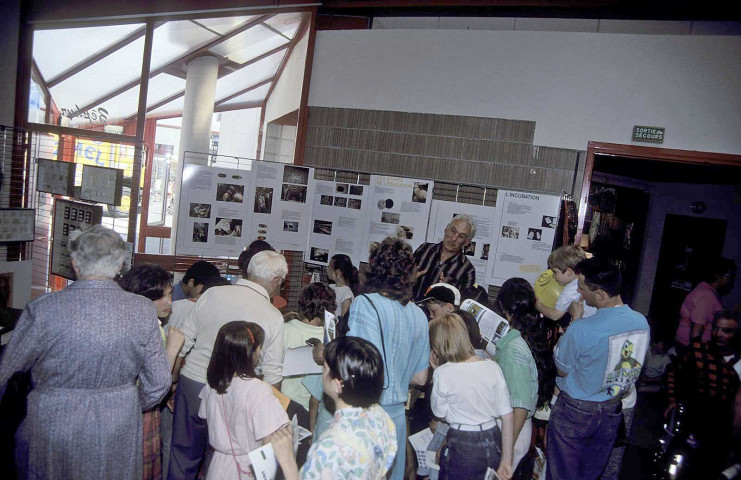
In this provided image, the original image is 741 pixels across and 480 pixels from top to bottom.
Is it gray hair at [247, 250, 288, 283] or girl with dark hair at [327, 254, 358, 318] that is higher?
gray hair at [247, 250, 288, 283]

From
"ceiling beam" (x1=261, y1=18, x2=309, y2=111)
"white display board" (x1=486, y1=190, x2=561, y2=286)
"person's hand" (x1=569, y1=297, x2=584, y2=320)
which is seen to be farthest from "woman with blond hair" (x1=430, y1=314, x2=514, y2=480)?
"ceiling beam" (x1=261, y1=18, x2=309, y2=111)

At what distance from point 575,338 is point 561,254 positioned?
81cm

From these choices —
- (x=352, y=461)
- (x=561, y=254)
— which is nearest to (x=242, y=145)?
(x=561, y=254)

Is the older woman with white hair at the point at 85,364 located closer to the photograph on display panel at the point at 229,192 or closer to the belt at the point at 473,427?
the belt at the point at 473,427

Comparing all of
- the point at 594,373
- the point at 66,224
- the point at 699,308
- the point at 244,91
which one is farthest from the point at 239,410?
the point at 699,308

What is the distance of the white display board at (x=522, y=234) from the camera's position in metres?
4.77

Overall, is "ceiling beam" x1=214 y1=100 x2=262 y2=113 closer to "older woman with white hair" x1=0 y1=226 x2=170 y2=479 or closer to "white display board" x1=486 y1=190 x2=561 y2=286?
"white display board" x1=486 y1=190 x2=561 y2=286

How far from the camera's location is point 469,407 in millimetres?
2572

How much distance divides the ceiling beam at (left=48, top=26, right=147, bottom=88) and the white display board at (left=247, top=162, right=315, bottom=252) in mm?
1874

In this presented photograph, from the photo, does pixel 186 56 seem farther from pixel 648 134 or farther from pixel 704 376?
pixel 704 376

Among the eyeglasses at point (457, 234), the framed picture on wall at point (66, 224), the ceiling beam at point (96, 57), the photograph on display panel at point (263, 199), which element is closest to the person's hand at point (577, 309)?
the eyeglasses at point (457, 234)

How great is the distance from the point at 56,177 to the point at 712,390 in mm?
5401

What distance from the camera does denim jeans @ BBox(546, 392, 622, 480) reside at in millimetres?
3033

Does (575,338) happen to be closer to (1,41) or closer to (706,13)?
(706,13)
